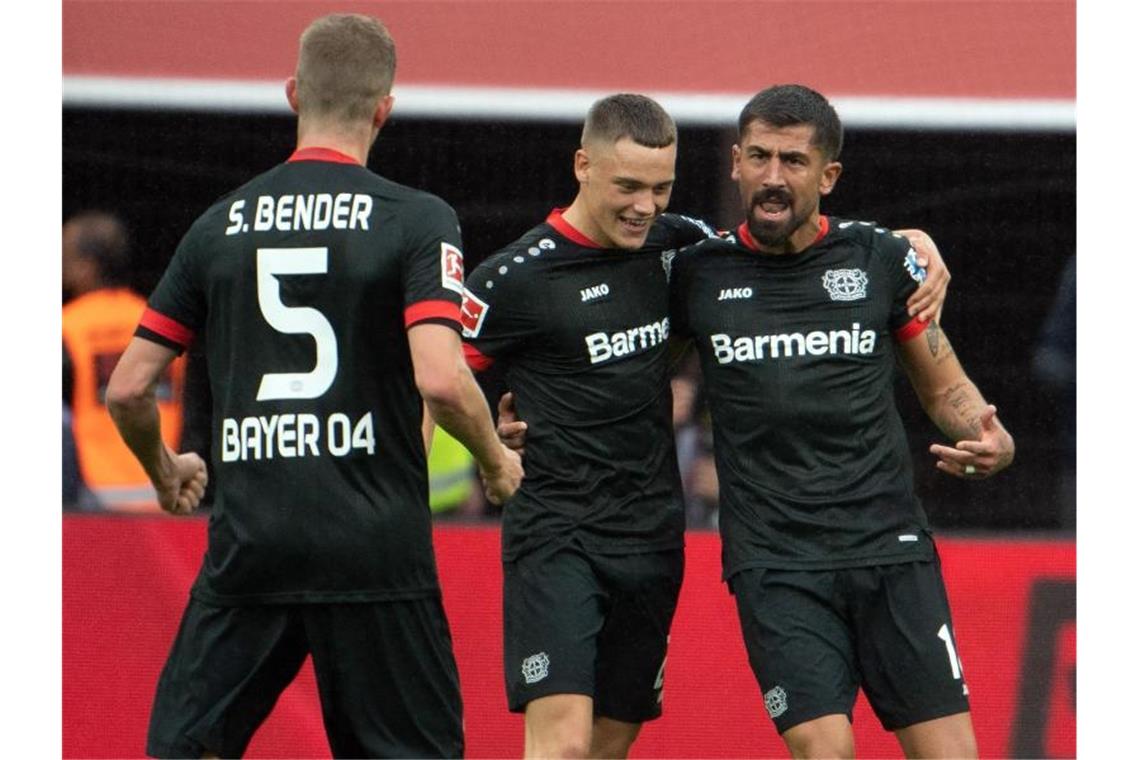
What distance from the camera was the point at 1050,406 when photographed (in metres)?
6.68

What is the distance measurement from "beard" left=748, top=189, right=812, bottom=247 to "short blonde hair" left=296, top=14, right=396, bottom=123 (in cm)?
116

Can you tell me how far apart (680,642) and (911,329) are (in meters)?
2.04

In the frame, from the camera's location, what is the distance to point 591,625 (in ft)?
16.3

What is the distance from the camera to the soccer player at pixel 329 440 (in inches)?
157

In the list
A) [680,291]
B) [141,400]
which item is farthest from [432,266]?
[680,291]

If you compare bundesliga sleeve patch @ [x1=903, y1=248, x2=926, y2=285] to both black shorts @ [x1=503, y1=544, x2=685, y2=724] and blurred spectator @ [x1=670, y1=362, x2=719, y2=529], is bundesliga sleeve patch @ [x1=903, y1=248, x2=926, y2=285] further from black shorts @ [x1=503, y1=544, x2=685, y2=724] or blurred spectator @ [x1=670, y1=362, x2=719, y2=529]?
blurred spectator @ [x1=670, y1=362, x2=719, y2=529]

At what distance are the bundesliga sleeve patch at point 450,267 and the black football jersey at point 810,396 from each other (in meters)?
1.09

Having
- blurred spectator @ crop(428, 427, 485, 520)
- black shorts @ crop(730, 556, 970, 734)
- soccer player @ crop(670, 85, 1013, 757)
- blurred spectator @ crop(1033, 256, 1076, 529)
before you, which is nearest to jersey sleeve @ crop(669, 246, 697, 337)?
soccer player @ crop(670, 85, 1013, 757)

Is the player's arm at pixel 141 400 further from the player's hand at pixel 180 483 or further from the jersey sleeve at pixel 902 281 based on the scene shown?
the jersey sleeve at pixel 902 281

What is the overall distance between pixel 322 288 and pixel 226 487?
0.52m

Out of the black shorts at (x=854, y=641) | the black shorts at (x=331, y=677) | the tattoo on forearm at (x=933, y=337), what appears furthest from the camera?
the tattoo on forearm at (x=933, y=337)

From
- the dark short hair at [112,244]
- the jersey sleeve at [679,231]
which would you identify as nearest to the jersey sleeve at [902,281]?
the jersey sleeve at [679,231]

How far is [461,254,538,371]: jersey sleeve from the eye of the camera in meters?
5.04

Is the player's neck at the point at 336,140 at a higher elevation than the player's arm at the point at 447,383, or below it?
higher
